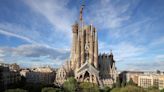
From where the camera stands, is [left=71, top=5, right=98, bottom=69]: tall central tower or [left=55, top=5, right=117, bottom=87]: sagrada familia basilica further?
[left=71, top=5, right=98, bottom=69]: tall central tower

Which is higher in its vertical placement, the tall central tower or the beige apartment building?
the tall central tower

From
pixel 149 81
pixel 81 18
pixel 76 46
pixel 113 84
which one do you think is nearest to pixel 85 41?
pixel 76 46

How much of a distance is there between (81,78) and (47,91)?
46.4 m

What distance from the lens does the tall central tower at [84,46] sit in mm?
110188

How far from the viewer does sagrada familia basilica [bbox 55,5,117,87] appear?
106 meters

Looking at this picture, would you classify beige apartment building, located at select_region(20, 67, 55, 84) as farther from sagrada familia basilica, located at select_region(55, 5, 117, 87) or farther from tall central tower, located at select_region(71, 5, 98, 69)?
tall central tower, located at select_region(71, 5, 98, 69)

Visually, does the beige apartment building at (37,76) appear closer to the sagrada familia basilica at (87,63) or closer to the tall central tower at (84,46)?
the sagrada familia basilica at (87,63)

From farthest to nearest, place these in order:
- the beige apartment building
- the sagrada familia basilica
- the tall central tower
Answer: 1. the beige apartment building
2. the tall central tower
3. the sagrada familia basilica

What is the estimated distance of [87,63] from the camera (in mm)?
106938

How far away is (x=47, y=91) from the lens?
61281 mm

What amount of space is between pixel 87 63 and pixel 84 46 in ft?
32.8

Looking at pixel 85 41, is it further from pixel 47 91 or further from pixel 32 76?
pixel 47 91

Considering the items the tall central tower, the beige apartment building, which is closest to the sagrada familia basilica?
the tall central tower

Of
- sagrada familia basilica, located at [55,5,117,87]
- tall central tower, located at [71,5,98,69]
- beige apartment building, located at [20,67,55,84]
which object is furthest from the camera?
beige apartment building, located at [20,67,55,84]
